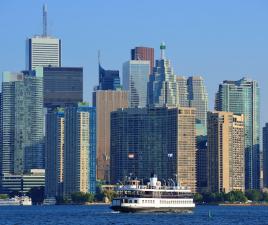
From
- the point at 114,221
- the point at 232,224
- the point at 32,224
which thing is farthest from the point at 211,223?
the point at 32,224

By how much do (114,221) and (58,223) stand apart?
30.8 ft

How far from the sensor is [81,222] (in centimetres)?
19912

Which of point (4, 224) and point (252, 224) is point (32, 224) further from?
point (252, 224)

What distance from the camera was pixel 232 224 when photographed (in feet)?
646

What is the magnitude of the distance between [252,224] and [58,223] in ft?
102

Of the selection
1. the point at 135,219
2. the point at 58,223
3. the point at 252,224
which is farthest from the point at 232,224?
the point at 58,223

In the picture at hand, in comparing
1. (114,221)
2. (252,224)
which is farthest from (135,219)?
(252,224)

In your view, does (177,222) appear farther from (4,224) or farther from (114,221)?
(4,224)

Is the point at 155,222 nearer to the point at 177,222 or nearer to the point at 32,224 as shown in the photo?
the point at 177,222

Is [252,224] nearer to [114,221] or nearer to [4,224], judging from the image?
[114,221]

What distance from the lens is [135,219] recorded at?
19875 centimetres

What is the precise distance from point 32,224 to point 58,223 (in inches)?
164

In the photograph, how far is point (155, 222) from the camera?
7505 inches

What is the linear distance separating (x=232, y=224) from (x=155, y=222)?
1398 centimetres
